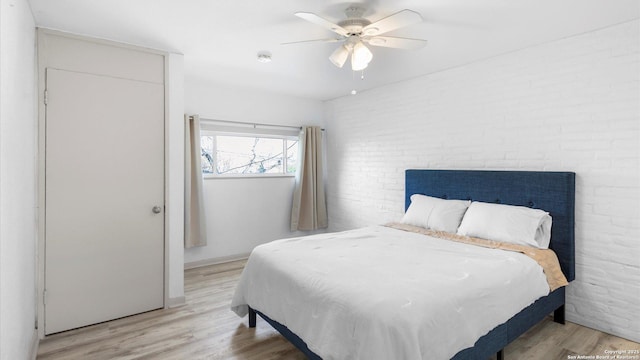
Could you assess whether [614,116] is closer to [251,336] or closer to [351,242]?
[351,242]

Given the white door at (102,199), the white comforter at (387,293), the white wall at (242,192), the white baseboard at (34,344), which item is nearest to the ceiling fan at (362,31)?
the white comforter at (387,293)

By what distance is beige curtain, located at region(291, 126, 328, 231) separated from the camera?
4.87m

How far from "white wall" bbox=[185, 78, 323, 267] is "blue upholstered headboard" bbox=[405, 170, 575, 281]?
222 cm

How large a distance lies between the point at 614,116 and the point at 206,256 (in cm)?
434

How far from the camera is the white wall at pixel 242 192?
13.7 feet

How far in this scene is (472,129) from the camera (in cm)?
333

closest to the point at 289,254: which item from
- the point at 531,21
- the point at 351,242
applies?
the point at 351,242

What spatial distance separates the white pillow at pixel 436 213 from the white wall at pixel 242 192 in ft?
6.79

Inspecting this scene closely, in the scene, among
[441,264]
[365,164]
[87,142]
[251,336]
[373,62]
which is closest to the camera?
[441,264]

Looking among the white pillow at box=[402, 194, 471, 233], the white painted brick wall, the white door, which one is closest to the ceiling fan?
the white painted brick wall

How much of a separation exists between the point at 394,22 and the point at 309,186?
3.09 meters

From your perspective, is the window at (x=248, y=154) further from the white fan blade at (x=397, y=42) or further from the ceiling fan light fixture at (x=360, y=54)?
the white fan blade at (x=397, y=42)

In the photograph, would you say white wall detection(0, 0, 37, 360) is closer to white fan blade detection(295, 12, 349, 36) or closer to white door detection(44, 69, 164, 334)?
white door detection(44, 69, 164, 334)

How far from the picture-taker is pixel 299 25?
243cm
